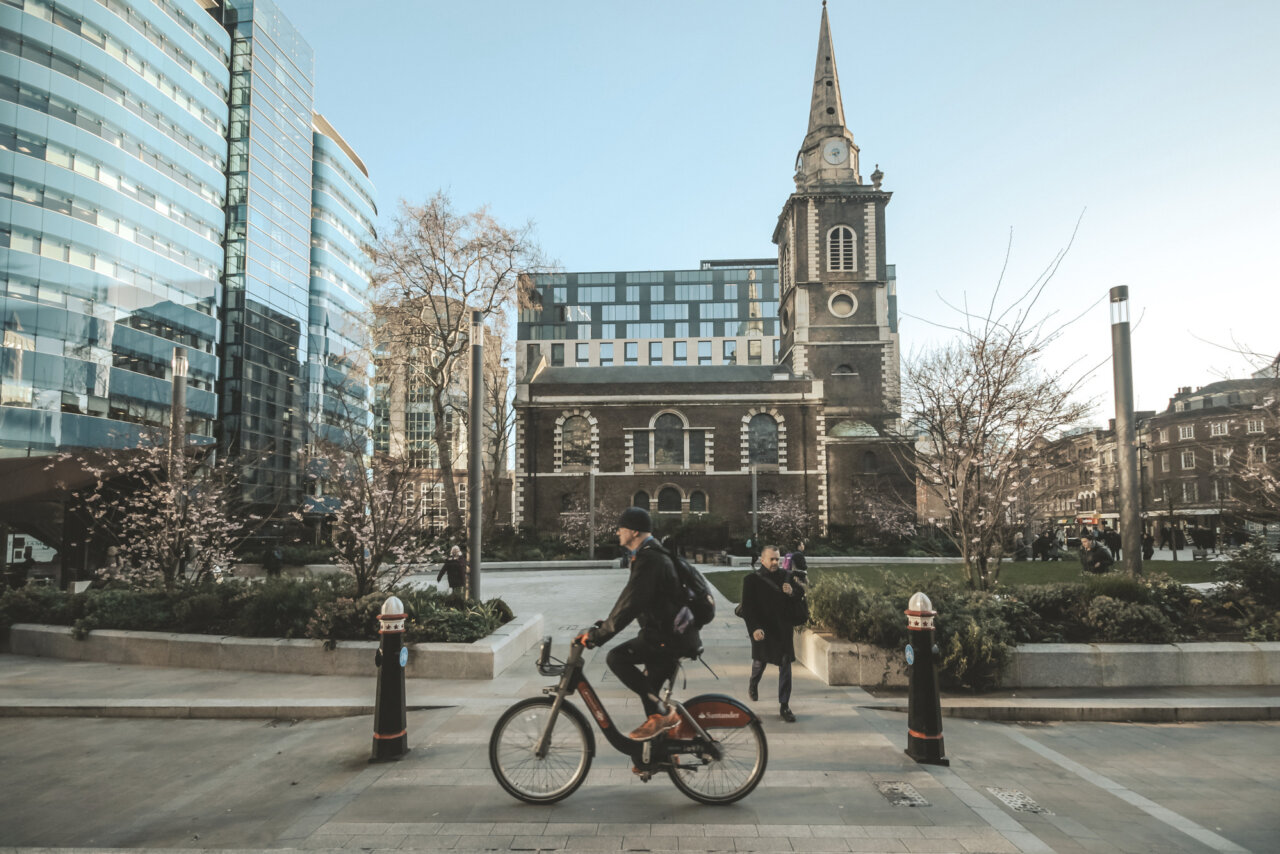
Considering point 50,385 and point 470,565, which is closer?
point 470,565

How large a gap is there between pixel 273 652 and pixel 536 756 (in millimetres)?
5708

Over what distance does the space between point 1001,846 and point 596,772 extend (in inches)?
103

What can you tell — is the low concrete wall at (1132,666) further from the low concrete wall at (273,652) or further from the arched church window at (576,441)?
the arched church window at (576,441)

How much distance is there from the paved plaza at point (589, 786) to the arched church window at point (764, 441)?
39.6 m

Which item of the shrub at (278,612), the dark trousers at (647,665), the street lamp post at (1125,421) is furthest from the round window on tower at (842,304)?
the dark trousers at (647,665)

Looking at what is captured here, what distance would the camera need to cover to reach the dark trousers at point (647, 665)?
484cm

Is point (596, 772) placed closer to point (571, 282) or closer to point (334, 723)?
point (334, 723)

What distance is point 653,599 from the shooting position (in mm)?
4836

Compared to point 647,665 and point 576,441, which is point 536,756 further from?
point 576,441

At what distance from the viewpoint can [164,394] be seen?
45.2 meters

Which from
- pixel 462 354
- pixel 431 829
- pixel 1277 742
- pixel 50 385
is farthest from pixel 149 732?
pixel 50 385

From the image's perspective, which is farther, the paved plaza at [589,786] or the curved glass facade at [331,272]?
the curved glass facade at [331,272]

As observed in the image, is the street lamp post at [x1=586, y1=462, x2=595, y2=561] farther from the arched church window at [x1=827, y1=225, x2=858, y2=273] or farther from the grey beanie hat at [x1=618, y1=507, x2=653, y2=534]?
the grey beanie hat at [x1=618, y1=507, x2=653, y2=534]

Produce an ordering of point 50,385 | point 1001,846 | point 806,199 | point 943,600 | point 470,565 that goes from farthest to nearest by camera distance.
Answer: point 806,199
point 50,385
point 470,565
point 943,600
point 1001,846
